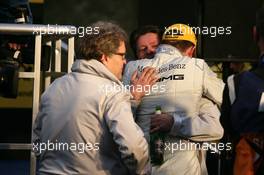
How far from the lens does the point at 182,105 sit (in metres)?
3.51

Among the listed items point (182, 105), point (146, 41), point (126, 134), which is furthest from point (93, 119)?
point (146, 41)

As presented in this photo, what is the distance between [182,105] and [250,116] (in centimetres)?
96

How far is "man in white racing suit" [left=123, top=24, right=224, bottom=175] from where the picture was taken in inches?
137

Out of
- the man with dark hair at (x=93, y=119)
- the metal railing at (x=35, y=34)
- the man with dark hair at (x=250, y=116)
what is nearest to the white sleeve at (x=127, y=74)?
the metal railing at (x=35, y=34)

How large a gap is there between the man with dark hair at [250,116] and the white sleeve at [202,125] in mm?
851

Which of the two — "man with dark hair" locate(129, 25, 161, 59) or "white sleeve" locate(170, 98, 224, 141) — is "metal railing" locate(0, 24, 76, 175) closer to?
"man with dark hair" locate(129, 25, 161, 59)

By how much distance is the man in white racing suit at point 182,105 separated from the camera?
11.5ft

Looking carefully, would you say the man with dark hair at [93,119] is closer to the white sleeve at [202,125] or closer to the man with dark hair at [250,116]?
the man with dark hair at [250,116]

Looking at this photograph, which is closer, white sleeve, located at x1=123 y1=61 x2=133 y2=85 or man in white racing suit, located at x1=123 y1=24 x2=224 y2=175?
man in white racing suit, located at x1=123 y1=24 x2=224 y2=175

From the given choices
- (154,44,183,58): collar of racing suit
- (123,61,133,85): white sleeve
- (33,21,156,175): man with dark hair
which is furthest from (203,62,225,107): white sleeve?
(33,21,156,175): man with dark hair

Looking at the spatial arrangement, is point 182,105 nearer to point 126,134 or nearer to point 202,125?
point 202,125

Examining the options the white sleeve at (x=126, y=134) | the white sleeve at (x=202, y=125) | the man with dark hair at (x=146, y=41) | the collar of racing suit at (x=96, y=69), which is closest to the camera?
the white sleeve at (x=126, y=134)

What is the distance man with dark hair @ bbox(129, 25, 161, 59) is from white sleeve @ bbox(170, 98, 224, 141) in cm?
75

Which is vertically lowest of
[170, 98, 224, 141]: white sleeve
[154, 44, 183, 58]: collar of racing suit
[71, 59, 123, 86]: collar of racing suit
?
[170, 98, 224, 141]: white sleeve
